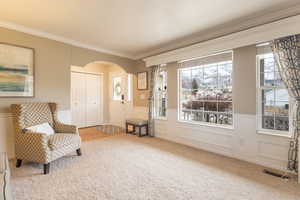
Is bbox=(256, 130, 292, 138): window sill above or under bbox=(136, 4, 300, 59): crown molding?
under

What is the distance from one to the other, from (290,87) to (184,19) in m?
2.03

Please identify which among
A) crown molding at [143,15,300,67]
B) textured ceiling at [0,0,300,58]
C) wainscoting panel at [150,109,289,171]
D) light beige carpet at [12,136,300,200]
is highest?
textured ceiling at [0,0,300,58]

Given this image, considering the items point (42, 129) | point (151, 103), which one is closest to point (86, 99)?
point (151, 103)

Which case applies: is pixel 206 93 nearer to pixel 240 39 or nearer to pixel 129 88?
pixel 240 39

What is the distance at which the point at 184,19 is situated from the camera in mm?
2846

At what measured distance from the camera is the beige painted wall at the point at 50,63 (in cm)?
318

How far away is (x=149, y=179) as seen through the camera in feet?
7.65

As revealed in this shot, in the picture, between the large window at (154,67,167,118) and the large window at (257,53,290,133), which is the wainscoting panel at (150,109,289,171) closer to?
the large window at (257,53,290,133)

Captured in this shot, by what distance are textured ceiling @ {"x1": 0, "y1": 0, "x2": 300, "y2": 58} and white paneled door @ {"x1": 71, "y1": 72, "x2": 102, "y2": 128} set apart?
2.52 m

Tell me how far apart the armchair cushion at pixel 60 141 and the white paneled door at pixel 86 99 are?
3.18m

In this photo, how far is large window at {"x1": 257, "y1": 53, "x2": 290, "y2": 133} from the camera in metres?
2.71

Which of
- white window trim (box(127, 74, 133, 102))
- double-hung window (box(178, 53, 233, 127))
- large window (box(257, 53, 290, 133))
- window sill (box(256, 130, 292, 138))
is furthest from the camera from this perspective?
white window trim (box(127, 74, 133, 102))

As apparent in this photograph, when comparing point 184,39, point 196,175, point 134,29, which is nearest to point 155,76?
point 184,39

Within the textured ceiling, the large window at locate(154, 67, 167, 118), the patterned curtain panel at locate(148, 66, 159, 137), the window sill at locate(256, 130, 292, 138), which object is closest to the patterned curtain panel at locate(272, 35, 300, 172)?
the window sill at locate(256, 130, 292, 138)
